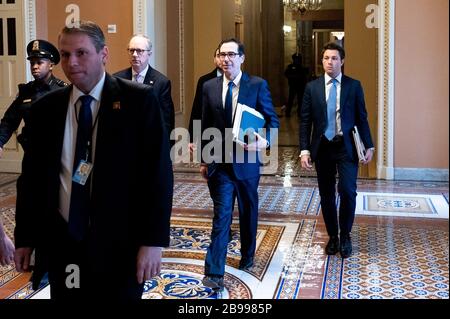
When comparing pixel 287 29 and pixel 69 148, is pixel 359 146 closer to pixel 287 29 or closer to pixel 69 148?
pixel 69 148

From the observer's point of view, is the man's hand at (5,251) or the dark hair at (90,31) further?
the man's hand at (5,251)

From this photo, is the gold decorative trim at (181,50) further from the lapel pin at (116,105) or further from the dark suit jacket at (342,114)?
the lapel pin at (116,105)

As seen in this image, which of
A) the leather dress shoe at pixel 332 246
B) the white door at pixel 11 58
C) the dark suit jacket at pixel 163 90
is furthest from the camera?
the white door at pixel 11 58

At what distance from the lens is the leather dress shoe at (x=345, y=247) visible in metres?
5.23

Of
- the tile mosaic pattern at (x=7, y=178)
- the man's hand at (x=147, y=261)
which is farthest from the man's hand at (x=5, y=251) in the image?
the tile mosaic pattern at (x=7, y=178)

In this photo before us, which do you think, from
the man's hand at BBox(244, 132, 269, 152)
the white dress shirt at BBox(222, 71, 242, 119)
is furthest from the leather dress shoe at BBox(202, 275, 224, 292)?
the white dress shirt at BBox(222, 71, 242, 119)

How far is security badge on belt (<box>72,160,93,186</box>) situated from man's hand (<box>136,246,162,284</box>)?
1.14 feet

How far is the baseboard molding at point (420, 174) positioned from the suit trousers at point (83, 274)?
22.0 ft

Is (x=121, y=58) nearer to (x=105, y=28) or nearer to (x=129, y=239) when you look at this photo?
(x=105, y=28)

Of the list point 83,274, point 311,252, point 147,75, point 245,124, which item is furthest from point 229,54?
point 83,274

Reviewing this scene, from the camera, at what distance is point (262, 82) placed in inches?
185

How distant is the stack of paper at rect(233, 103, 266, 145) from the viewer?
4445 millimetres

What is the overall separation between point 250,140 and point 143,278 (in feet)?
7.02

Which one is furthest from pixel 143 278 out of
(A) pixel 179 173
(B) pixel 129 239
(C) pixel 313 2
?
(C) pixel 313 2
